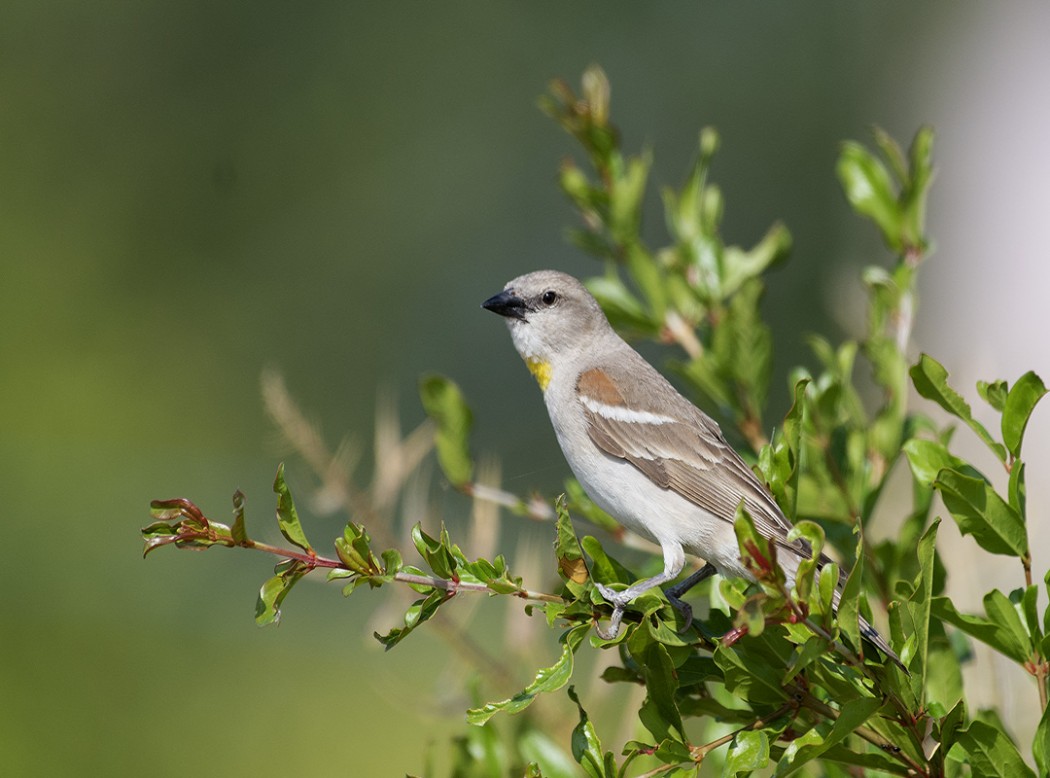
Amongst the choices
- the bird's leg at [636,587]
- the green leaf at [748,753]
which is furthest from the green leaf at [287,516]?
the green leaf at [748,753]

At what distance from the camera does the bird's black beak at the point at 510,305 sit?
375 centimetres

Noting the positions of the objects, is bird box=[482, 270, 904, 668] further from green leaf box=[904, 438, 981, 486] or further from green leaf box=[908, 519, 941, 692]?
green leaf box=[908, 519, 941, 692]

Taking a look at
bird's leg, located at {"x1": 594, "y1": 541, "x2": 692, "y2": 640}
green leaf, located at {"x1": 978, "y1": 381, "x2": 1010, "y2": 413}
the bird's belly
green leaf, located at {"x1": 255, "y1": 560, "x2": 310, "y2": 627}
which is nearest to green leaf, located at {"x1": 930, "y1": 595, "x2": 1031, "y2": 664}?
green leaf, located at {"x1": 978, "y1": 381, "x2": 1010, "y2": 413}

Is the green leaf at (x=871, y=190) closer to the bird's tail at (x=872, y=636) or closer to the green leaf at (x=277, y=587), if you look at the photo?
the bird's tail at (x=872, y=636)

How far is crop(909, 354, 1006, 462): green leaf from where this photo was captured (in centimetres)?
202

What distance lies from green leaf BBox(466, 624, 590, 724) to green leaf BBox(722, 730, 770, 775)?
11.4 inches

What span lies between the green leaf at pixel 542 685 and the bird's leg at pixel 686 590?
409mm

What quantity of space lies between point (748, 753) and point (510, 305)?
7.18ft

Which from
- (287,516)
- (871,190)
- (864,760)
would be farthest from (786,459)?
(871,190)

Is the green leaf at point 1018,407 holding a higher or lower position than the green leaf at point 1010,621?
higher

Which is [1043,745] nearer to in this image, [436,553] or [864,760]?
[864,760]

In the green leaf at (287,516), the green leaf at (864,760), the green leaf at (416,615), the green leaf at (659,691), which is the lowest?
the green leaf at (864,760)

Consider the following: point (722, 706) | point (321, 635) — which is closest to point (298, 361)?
point (321, 635)

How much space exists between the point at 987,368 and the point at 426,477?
1595 mm
